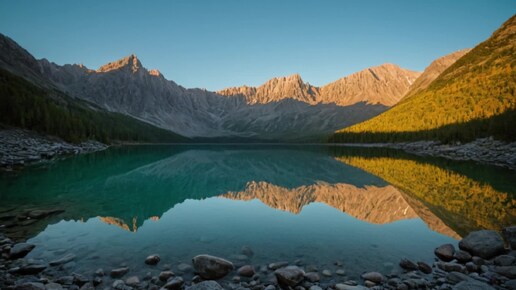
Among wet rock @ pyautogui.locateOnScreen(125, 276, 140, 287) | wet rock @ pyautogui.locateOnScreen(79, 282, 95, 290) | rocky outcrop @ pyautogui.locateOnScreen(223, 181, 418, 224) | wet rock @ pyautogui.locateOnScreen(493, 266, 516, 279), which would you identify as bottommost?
rocky outcrop @ pyautogui.locateOnScreen(223, 181, 418, 224)

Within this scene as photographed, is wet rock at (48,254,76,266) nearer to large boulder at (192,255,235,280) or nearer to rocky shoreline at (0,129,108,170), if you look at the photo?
large boulder at (192,255,235,280)

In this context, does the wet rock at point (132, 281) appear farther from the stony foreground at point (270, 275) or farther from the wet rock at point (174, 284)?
the wet rock at point (174, 284)

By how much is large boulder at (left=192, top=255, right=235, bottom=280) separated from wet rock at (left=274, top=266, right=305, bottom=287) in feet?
7.68

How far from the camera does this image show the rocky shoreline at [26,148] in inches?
2138

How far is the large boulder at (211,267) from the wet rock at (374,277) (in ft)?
19.8

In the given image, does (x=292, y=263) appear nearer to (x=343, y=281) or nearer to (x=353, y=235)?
(x=343, y=281)

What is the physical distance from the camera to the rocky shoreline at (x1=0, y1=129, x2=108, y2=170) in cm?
5431

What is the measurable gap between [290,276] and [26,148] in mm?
80525

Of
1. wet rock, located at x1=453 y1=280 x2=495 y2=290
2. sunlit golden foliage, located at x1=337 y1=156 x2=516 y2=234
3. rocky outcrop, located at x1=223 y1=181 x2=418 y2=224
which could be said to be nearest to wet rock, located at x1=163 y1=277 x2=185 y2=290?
wet rock, located at x1=453 y1=280 x2=495 y2=290

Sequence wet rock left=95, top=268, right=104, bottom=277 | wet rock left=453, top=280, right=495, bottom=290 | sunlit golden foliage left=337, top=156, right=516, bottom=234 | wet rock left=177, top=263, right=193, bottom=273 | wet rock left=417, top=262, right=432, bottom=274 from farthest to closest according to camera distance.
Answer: sunlit golden foliage left=337, top=156, right=516, bottom=234, wet rock left=177, top=263, right=193, bottom=273, wet rock left=417, top=262, right=432, bottom=274, wet rock left=95, top=268, right=104, bottom=277, wet rock left=453, top=280, right=495, bottom=290

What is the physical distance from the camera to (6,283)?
10.8 m

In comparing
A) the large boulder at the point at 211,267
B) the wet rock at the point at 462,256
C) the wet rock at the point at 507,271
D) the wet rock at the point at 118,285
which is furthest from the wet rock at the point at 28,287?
the wet rock at the point at 507,271

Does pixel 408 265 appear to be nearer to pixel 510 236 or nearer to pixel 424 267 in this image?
pixel 424 267

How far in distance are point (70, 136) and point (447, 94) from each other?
199 meters
